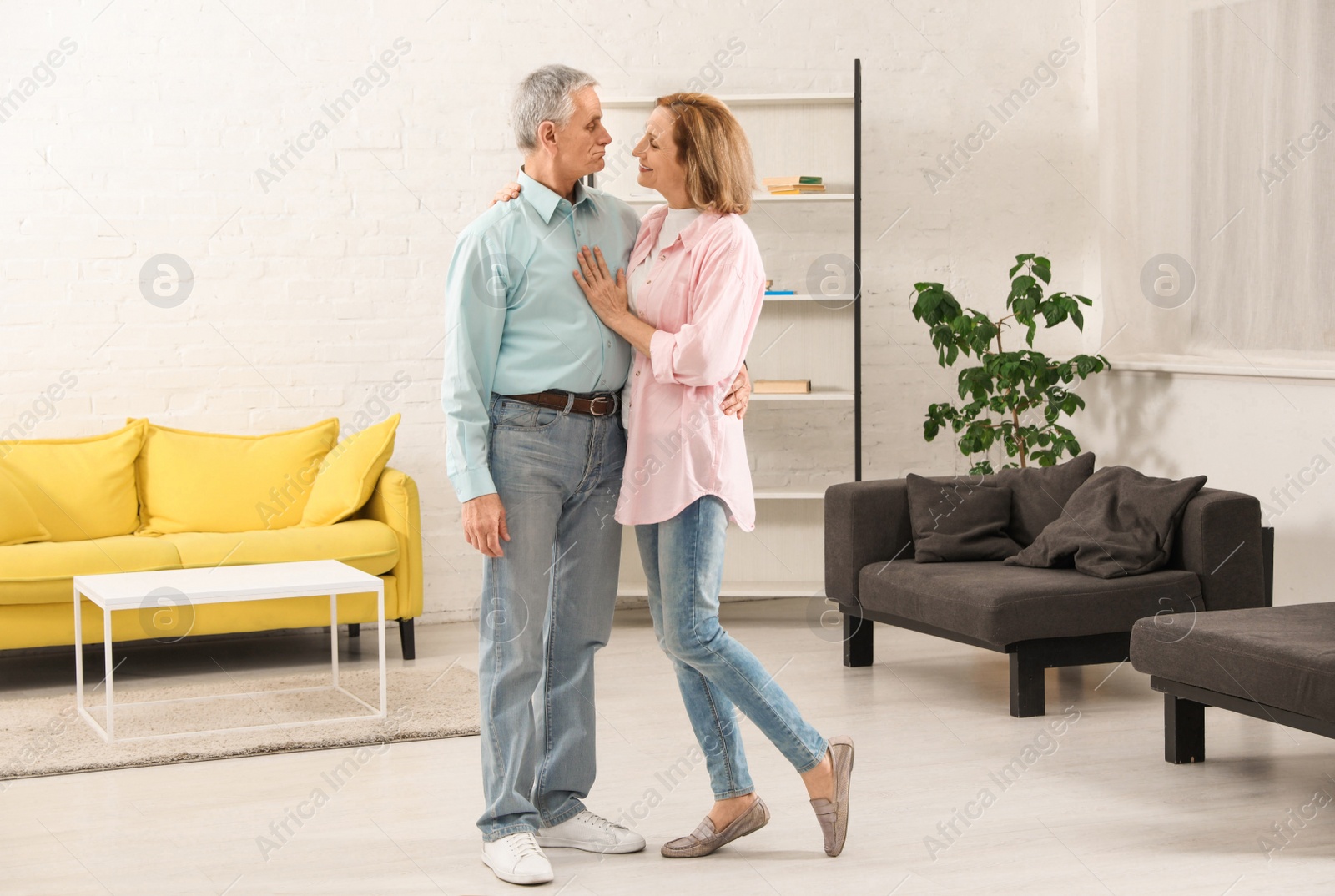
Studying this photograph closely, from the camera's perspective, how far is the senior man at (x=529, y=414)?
2.46m

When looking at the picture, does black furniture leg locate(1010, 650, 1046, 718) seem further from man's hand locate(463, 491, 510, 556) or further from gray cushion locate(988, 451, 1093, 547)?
man's hand locate(463, 491, 510, 556)

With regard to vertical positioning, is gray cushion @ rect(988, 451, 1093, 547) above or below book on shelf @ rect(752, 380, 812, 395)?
below

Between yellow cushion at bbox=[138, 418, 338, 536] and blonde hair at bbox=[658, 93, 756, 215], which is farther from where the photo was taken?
yellow cushion at bbox=[138, 418, 338, 536]

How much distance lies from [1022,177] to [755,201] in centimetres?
127

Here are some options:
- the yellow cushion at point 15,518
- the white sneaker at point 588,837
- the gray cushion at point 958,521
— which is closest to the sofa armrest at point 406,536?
the yellow cushion at point 15,518

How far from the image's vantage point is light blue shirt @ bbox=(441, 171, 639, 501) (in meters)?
2.45

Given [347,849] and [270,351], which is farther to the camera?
[270,351]

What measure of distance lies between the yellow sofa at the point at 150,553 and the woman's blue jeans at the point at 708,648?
226 cm

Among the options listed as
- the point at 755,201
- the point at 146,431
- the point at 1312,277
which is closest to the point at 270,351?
the point at 146,431

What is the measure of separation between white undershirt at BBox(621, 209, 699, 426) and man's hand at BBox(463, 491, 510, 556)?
309 mm

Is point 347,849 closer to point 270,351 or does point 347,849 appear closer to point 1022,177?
point 270,351

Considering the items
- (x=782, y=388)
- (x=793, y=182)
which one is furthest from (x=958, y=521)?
(x=793, y=182)

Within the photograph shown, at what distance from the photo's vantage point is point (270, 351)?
210 inches

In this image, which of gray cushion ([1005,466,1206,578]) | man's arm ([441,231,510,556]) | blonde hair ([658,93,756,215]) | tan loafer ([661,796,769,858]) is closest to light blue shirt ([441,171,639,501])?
man's arm ([441,231,510,556])
